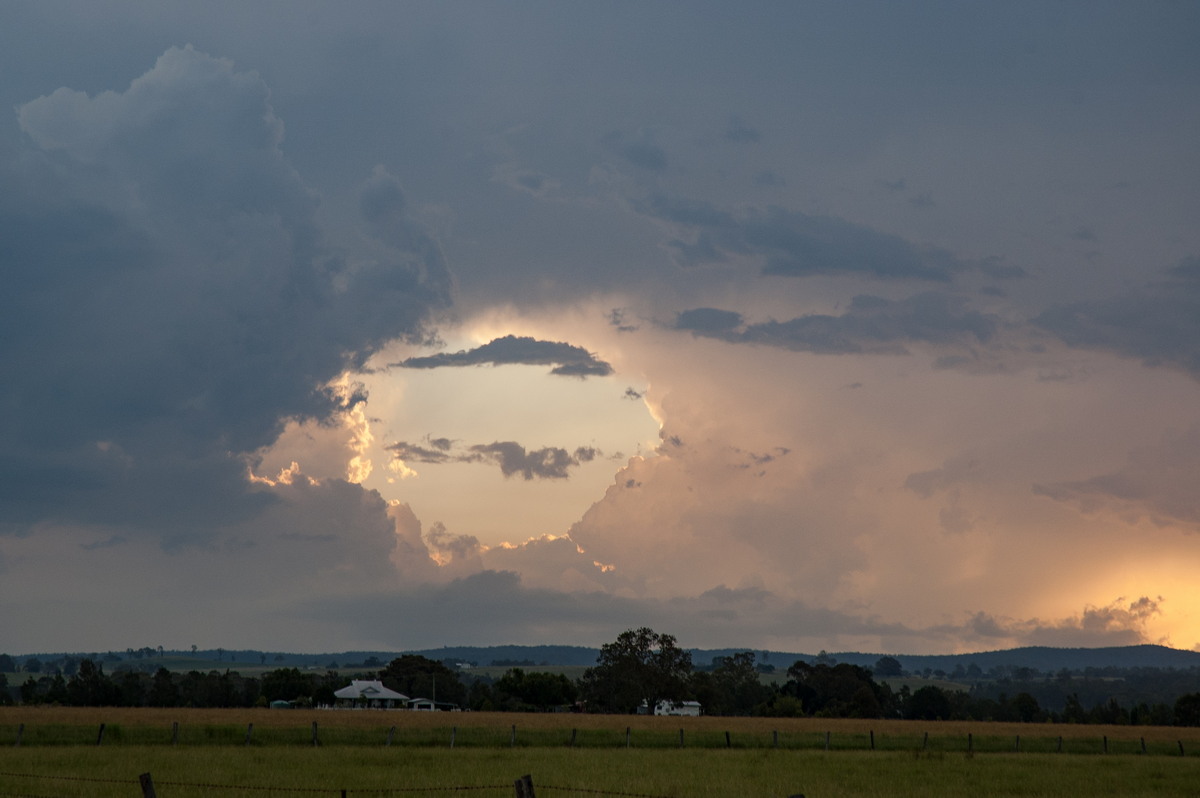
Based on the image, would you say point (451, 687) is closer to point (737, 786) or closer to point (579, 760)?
point (579, 760)

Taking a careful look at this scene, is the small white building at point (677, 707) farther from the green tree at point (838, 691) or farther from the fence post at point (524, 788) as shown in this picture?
the fence post at point (524, 788)

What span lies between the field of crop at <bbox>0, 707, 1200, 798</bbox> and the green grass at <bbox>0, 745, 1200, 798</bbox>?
0.24 ft

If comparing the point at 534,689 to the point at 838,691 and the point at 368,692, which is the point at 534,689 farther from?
the point at 838,691

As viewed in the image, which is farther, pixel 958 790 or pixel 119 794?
pixel 958 790

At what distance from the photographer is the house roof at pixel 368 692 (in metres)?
141

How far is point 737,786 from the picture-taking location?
3756 centimetres

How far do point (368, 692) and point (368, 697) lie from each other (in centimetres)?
192

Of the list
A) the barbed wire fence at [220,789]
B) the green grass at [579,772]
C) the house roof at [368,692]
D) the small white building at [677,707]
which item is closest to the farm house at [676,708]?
the small white building at [677,707]

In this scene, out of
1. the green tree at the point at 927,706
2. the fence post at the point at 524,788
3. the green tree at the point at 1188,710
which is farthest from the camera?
the green tree at the point at 927,706

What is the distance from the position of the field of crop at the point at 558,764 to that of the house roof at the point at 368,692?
74472mm

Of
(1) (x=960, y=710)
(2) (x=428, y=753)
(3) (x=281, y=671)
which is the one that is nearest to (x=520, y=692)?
(3) (x=281, y=671)

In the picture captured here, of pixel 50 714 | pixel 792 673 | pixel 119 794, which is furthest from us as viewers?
pixel 792 673

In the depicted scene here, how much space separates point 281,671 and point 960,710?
313ft

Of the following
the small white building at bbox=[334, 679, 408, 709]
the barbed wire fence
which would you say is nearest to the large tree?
the small white building at bbox=[334, 679, 408, 709]
